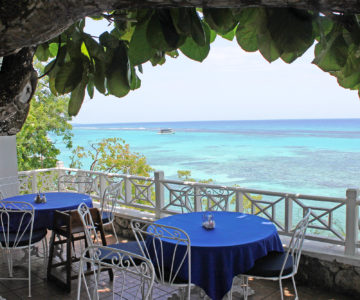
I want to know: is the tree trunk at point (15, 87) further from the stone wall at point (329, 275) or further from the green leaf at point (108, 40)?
the stone wall at point (329, 275)

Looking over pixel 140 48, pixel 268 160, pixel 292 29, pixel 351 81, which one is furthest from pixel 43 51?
pixel 268 160

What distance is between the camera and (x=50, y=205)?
4.62 meters

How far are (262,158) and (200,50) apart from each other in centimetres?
3421

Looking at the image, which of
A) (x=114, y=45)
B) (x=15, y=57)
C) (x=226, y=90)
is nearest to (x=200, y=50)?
(x=114, y=45)

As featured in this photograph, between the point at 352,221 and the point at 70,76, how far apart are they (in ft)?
12.3

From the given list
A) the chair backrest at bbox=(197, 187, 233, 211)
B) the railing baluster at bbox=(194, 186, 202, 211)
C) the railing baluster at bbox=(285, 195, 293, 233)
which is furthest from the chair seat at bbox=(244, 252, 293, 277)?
the railing baluster at bbox=(194, 186, 202, 211)

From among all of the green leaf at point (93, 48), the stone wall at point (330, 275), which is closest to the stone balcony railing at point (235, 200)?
the stone wall at point (330, 275)

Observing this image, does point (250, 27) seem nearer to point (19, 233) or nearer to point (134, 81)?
point (134, 81)

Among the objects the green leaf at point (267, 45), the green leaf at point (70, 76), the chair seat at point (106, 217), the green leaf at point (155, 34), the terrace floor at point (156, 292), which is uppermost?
the green leaf at point (155, 34)

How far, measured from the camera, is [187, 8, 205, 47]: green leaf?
862 mm

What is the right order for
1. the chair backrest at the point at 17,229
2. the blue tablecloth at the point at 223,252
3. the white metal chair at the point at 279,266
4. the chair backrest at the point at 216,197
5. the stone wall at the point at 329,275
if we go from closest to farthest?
the blue tablecloth at the point at 223,252
the white metal chair at the point at 279,266
the stone wall at the point at 329,275
the chair backrest at the point at 17,229
the chair backrest at the point at 216,197

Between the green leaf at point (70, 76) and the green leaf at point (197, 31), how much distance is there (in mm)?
329

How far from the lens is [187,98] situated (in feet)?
174

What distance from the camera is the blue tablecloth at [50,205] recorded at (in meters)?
4.42
